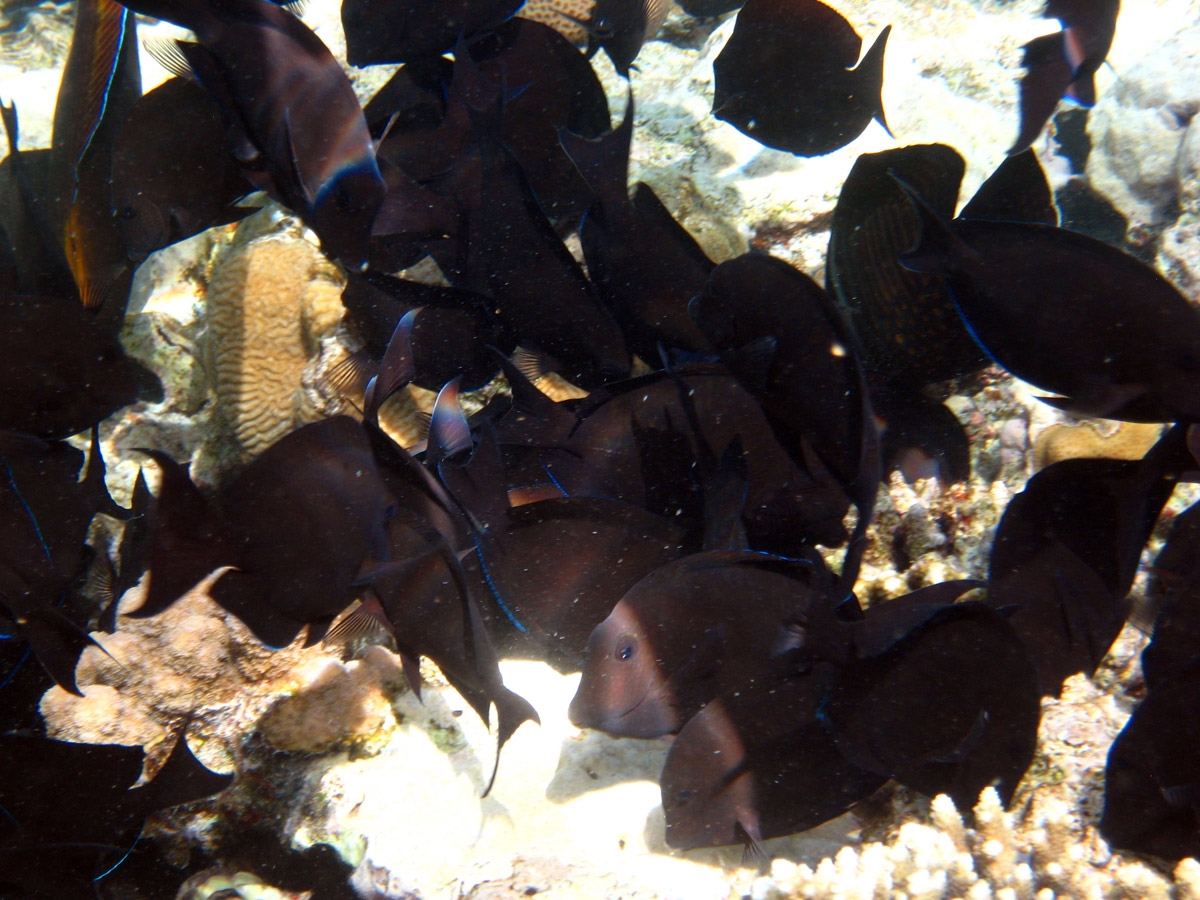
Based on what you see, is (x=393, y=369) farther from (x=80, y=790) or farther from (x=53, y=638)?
(x=80, y=790)

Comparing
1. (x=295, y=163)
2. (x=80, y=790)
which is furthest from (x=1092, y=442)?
(x=80, y=790)

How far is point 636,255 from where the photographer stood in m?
2.48

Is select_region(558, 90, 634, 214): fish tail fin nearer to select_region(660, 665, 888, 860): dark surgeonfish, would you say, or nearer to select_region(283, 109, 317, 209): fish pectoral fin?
select_region(283, 109, 317, 209): fish pectoral fin

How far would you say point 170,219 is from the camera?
7.97ft

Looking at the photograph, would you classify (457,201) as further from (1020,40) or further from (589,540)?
(1020,40)

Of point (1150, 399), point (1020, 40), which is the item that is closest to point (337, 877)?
point (1150, 399)

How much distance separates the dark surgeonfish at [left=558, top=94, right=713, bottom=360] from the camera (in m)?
2.47

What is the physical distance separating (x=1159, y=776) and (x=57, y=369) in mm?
3834

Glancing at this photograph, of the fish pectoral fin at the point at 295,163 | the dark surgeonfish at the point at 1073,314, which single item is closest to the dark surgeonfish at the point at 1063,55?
the dark surgeonfish at the point at 1073,314

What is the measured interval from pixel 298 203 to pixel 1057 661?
2773 mm

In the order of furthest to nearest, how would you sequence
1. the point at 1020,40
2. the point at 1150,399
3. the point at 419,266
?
1. the point at 1020,40
2. the point at 419,266
3. the point at 1150,399

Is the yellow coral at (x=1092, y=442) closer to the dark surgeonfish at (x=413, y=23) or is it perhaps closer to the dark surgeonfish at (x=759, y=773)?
the dark surgeonfish at (x=759, y=773)

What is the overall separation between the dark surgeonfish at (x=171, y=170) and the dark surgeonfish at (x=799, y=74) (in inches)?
87.0

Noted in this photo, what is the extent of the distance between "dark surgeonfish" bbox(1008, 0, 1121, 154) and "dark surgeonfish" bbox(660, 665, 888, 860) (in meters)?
2.84
